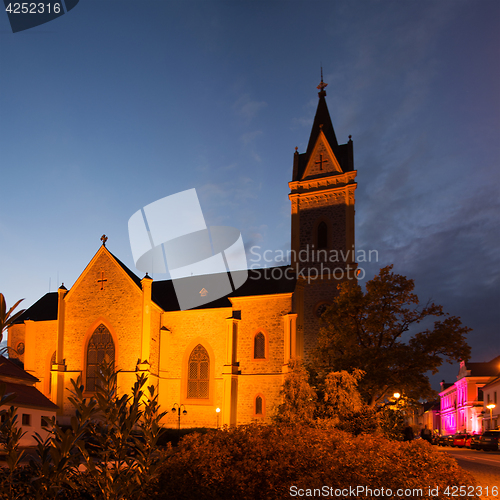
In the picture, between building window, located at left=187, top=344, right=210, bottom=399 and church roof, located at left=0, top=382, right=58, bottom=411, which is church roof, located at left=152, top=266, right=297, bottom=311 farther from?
church roof, located at left=0, top=382, right=58, bottom=411

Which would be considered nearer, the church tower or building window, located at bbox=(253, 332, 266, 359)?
building window, located at bbox=(253, 332, 266, 359)

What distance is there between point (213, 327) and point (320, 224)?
11866mm

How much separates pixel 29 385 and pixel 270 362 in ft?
50.7

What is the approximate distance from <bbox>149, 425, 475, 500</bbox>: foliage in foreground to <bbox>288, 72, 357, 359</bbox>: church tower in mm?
22325

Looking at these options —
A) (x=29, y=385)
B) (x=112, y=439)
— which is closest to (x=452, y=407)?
(x=29, y=385)

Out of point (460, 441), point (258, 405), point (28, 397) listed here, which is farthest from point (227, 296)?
point (460, 441)

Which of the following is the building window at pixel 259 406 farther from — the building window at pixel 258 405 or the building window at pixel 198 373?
the building window at pixel 198 373

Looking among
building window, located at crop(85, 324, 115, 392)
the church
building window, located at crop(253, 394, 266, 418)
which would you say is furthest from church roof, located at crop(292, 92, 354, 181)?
building window, located at crop(85, 324, 115, 392)

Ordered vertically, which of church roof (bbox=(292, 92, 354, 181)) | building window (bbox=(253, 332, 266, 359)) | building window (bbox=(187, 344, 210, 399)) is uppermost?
church roof (bbox=(292, 92, 354, 181))

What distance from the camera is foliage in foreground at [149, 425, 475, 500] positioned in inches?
345

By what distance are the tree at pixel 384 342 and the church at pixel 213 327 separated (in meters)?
6.70

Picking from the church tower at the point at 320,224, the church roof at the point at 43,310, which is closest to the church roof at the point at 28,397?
the church roof at the point at 43,310

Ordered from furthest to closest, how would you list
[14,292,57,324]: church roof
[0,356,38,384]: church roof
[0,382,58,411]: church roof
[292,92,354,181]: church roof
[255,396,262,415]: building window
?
[14,292,57,324]: church roof < [292,92,354,181]: church roof < [255,396,262,415]: building window < [0,356,38,384]: church roof < [0,382,58,411]: church roof

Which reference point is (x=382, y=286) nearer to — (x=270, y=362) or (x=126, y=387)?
(x=270, y=362)
